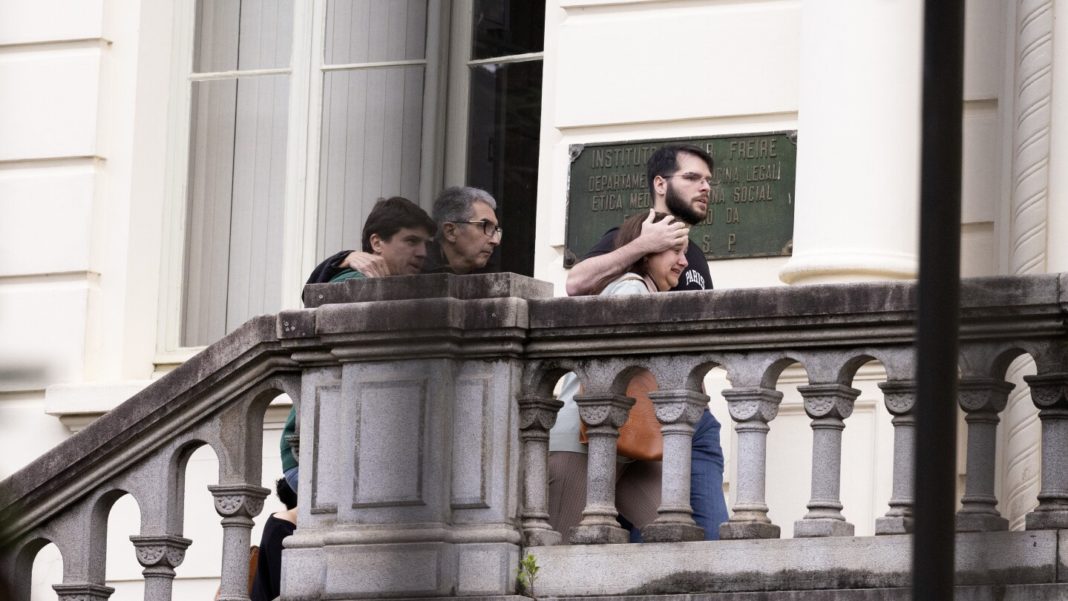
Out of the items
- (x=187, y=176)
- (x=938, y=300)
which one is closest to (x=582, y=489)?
(x=938, y=300)

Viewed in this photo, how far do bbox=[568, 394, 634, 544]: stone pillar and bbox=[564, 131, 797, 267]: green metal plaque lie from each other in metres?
2.68

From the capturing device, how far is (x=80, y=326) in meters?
9.68

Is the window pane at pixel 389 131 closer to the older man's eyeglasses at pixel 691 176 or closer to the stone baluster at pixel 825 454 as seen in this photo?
the stone baluster at pixel 825 454

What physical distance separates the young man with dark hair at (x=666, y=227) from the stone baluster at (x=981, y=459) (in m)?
1.09

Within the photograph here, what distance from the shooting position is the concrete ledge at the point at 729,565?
5.25 meters

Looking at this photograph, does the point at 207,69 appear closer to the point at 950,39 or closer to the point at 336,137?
the point at 336,137

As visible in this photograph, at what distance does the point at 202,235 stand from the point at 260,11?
1.44 meters

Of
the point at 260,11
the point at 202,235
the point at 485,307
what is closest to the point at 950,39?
the point at 485,307

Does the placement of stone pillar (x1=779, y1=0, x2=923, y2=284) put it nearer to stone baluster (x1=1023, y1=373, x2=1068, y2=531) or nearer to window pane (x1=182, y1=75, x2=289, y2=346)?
→ stone baluster (x1=1023, y1=373, x2=1068, y2=531)

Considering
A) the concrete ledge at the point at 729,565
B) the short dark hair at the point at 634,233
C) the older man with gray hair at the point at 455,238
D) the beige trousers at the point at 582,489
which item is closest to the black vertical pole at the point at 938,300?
the older man with gray hair at the point at 455,238

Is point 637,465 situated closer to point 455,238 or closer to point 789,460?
point 789,460

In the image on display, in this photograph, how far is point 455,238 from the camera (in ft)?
8.72

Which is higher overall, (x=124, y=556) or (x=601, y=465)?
(x=601, y=465)

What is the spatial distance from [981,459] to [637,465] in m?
2.54
